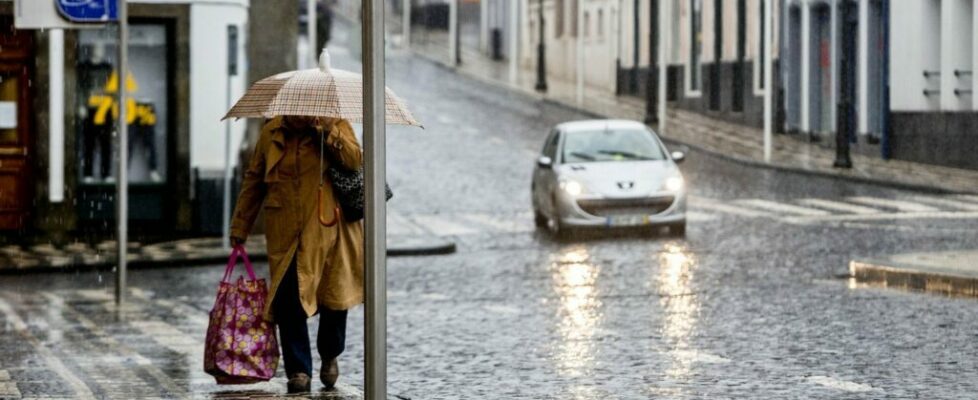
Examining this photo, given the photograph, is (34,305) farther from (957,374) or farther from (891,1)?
(891,1)

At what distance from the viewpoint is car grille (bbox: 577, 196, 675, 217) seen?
77.8 feet

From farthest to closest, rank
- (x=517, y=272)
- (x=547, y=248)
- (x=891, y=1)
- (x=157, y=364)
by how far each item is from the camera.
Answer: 1. (x=891, y=1)
2. (x=547, y=248)
3. (x=517, y=272)
4. (x=157, y=364)

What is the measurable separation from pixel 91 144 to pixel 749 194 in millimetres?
10057

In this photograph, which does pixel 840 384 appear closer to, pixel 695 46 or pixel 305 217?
pixel 305 217

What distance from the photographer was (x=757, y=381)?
1092 cm

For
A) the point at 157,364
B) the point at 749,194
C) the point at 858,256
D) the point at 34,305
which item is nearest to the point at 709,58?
the point at 749,194

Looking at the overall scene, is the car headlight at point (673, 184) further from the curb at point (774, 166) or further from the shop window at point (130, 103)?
the curb at point (774, 166)

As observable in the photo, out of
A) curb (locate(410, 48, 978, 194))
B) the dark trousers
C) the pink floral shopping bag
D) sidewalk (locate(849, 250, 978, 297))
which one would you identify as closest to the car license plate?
sidewalk (locate(849, 250, 978, 297))

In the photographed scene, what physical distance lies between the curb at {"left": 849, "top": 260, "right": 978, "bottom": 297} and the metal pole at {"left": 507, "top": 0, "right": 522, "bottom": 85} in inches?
1703

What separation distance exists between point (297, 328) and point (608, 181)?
44.9ft

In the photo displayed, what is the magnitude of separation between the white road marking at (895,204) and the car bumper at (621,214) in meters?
4.32

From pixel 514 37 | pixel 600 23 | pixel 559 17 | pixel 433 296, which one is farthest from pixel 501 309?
pixel 559 17

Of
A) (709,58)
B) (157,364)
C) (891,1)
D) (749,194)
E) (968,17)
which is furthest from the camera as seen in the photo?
(709,58)

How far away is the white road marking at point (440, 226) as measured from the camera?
1014 inches
